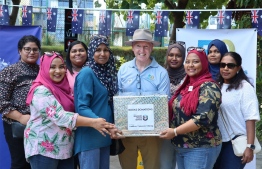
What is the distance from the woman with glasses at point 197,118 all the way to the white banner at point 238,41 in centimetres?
202

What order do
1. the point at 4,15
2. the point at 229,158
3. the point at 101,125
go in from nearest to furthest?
1. the point at 101,125
2. the point at 229,158
3. the point at 4,15

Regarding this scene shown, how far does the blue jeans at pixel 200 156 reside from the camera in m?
3.26

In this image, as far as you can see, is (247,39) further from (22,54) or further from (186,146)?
(22,54)

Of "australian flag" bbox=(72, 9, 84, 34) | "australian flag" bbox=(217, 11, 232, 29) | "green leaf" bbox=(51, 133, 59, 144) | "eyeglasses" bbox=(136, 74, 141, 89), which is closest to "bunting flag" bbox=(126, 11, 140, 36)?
"australian flag" bbox=(72, 9, 84, 34)

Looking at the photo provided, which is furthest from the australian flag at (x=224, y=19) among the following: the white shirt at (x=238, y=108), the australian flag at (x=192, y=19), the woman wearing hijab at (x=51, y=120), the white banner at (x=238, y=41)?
the woman wearing hijab at (x=51, y=120)

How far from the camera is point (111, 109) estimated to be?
3398 mm

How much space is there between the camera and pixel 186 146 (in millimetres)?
3311

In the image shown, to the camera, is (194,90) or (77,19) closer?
(194,90)

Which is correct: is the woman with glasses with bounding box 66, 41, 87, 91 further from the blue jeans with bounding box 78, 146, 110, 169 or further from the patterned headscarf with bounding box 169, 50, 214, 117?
the patterned headscarf with bounding box 169, 50, 214, 117

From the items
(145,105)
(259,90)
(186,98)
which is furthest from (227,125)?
(259,90)

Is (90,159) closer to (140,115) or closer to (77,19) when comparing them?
(140,115)

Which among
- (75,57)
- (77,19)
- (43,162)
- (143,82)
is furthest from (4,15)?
(43,162)

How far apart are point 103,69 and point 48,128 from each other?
2.29 ft

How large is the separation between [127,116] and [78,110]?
421 millimetres
